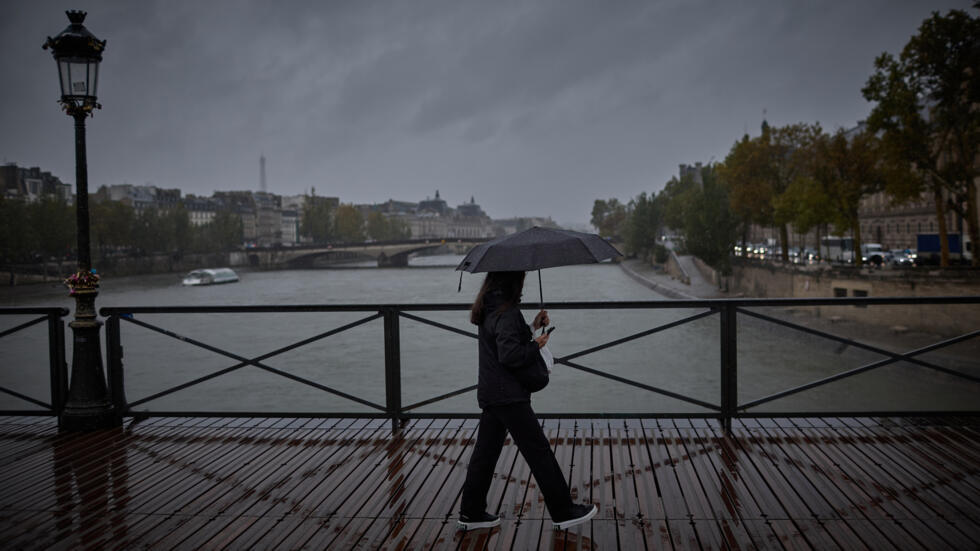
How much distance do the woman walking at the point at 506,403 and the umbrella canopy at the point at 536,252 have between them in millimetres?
140

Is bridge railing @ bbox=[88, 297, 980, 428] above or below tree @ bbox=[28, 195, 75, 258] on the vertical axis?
below

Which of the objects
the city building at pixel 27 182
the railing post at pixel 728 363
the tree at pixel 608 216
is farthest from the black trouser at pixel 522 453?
the tree at pixel 608 216

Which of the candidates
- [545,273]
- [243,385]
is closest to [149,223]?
[545,273]

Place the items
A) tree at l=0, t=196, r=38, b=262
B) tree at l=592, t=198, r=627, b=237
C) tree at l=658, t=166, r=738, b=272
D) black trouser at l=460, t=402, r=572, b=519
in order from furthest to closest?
tree at l=592, t=198, r=627, b=237 → tree at l=0, t=196, r=38, b=262 → tree at l=658, t=166, r=738, b=272 → black trouser at l=460, t=402, r=572, b=519

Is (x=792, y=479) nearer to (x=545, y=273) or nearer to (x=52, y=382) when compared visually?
(x=52, y=382)

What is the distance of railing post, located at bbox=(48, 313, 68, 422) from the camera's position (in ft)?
20.0

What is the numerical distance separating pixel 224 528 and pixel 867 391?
16.1 meters

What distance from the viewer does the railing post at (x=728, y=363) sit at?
17.8 feet

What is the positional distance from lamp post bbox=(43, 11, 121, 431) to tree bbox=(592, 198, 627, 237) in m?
118

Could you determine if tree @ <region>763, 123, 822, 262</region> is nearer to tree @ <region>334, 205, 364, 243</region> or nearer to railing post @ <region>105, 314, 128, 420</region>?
railing post @ <region>105, 314, 128, 420</region>

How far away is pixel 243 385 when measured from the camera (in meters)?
18.6

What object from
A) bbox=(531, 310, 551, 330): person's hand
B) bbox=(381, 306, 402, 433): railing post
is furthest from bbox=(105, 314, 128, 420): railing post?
bbox=(531, 310, 551, 330): person's hand

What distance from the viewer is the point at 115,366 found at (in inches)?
243

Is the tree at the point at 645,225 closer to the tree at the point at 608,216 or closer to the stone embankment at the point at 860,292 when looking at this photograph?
the stone embankment at the point at 860,292
